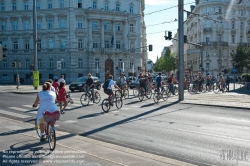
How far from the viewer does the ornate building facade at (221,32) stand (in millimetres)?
73688

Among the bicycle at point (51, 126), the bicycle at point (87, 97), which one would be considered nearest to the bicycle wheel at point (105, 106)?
the bicycle at point (87, 97)

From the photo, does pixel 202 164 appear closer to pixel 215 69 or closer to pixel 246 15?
pixel 215 69

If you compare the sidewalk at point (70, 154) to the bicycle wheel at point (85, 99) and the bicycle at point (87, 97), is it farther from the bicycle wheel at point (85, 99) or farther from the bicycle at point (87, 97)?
the bicycle at point (87, 97)

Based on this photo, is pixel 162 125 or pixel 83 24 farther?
pixel 83 24

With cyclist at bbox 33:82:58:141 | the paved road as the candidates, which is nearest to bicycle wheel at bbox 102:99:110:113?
the paved road

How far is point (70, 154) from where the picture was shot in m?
6.78

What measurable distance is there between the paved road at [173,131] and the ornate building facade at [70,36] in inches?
1781

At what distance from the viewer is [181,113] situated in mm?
14461

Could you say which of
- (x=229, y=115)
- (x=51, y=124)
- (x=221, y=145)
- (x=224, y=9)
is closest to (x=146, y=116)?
(x=229, y=115)

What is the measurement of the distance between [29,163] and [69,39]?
54494mm

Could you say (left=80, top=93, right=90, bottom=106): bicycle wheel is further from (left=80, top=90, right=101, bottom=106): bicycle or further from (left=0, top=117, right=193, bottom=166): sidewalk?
(left=0, top=117, right=193, bottom=166): sidewalk

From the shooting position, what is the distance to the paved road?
7353 mm

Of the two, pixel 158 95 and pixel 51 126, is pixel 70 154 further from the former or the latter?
pixel 158 95

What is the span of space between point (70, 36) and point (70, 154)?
5409cm
